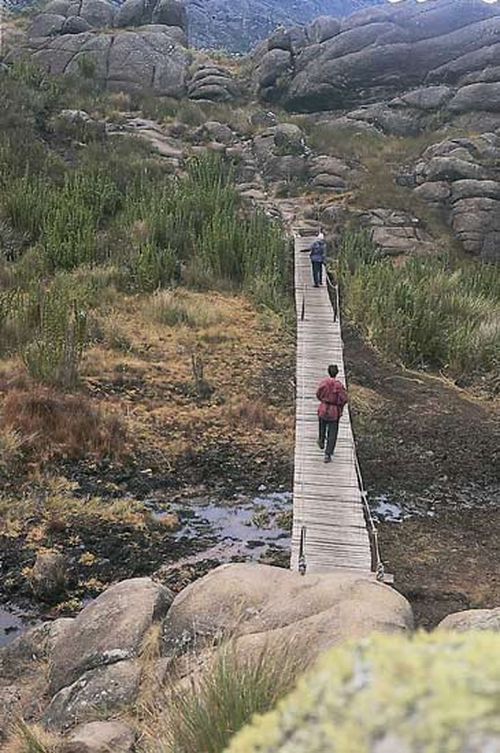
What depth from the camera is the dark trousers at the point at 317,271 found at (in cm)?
1546

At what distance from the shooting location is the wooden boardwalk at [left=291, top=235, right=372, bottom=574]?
21.7 feet

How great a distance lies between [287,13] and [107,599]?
313ft

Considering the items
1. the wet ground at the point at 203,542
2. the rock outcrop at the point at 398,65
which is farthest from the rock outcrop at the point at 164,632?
the rock outcrop at the point at 398,65

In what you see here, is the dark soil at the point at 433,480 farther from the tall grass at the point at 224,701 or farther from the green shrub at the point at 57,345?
the green shrub at the point at 57,345

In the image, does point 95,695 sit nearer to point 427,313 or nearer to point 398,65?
point 427,313

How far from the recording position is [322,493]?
778cm

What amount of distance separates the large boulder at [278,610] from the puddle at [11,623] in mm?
1926

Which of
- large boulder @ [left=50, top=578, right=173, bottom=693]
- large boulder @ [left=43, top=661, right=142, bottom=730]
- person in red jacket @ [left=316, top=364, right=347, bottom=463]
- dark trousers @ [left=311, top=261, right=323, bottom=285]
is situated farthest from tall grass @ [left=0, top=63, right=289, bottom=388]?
large boulder @ [left=43, top=661, right=142, bottom=730]

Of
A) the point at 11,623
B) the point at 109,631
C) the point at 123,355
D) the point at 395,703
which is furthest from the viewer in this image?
the point at 123,355

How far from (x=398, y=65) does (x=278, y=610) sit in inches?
1207

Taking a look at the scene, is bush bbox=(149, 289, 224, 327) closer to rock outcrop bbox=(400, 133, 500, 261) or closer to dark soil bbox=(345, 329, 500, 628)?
dark soil bbox=(345, 329, 500, 628)

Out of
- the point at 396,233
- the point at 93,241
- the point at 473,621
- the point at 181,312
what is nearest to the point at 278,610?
the point at 473,621

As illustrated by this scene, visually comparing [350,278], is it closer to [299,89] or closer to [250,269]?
[250,269]

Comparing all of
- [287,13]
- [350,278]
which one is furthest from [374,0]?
[350,278]
